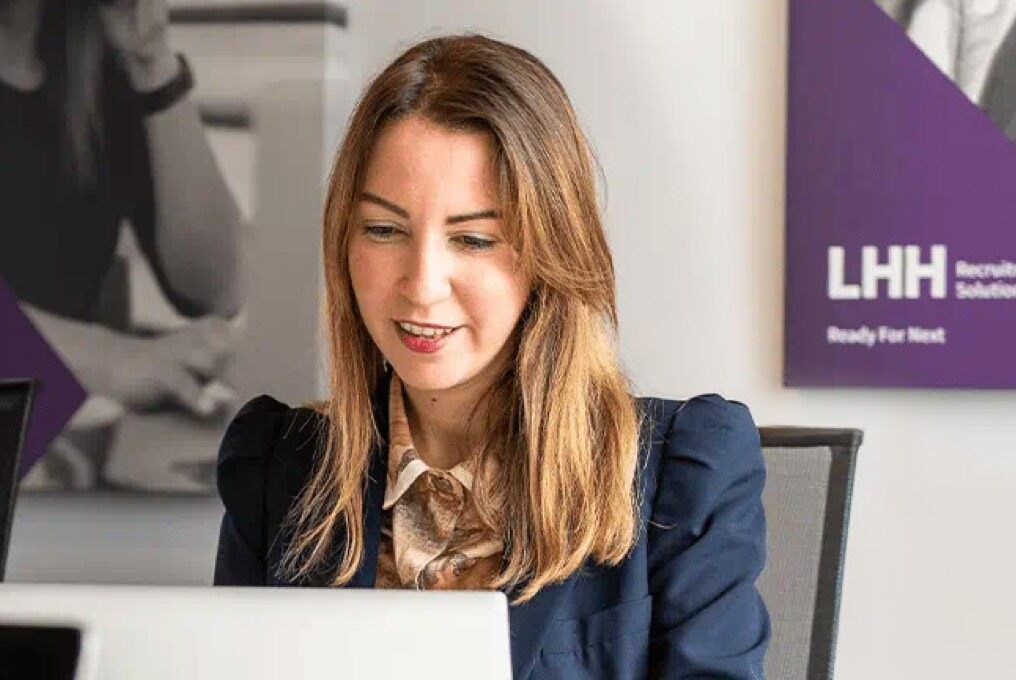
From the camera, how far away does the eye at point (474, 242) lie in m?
1.35

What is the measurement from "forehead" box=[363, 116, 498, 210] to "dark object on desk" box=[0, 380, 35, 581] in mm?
634

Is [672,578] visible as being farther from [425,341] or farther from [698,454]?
[425,341]

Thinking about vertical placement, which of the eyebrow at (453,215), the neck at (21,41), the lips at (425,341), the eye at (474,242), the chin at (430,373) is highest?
the neck at (21,41)

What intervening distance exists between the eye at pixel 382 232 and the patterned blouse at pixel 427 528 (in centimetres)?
21

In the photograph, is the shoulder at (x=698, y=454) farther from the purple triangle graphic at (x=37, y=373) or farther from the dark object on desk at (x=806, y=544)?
the purple triangle graphic at (x=37, y=373)

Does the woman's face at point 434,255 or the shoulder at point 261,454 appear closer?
the woman's face at point 434,255

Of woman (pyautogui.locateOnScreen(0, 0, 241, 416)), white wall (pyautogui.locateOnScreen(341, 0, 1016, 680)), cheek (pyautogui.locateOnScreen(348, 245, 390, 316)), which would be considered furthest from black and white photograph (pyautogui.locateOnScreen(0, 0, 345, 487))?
cheek (pyautogui.locateOnScreen(348, 245, 390, 316))

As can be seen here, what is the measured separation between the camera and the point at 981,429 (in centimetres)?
226

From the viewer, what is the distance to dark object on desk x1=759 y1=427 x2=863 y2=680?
163 cm

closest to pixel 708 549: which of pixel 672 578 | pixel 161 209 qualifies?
pixel 672 578

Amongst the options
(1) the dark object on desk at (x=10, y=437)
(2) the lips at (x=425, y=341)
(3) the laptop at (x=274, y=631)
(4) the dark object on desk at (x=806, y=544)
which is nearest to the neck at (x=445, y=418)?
(2) the lips at (x=425, y=341)

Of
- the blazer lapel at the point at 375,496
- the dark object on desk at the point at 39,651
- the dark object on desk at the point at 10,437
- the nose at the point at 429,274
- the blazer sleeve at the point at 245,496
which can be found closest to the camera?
the dark object on desk at the point at 39,651

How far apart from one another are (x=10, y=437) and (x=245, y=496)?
368 mm

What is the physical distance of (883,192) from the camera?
7.54ft
